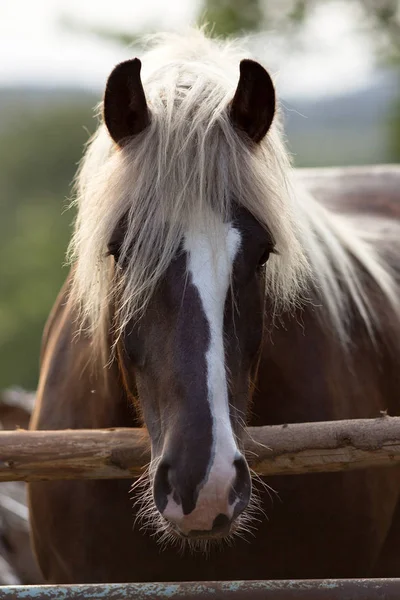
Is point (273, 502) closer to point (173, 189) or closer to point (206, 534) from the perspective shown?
point (206, 534)

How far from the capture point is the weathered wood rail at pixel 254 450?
1961 mm

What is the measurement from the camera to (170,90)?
7.16 feet

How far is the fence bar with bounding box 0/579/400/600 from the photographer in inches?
67.6

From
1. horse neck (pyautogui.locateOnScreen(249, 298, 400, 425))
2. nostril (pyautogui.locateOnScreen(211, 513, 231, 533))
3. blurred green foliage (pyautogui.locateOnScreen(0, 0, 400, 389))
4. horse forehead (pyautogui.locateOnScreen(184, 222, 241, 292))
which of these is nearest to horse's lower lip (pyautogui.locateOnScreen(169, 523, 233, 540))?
nostril (pyautogui.locateOnScreen(211, 513, 231, 533))

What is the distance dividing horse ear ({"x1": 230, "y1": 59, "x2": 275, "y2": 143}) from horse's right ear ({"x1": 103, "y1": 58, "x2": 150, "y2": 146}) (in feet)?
0.75

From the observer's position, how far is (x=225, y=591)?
1.72m

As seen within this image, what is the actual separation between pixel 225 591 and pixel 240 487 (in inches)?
8.2

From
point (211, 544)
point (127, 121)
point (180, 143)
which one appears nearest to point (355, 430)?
point (211, 544)

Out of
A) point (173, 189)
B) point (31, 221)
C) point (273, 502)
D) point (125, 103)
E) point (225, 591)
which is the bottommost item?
point (31, 221)

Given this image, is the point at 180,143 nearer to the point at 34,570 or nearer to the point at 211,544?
the point at 211,544

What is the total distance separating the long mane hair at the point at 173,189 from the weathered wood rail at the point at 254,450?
312 mm

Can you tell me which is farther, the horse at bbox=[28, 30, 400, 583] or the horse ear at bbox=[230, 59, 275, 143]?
the horse ear at bbox=[230, 59, 275, 143]

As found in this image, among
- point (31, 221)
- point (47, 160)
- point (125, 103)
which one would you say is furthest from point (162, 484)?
point (47, 160)

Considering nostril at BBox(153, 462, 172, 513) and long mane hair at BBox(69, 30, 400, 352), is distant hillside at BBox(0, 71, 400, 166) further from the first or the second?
nostril at BBox(153, 462, 172, 513)
